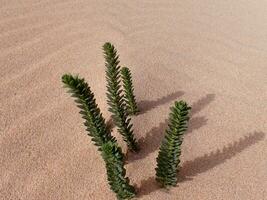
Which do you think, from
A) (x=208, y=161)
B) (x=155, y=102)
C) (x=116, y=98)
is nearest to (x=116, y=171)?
(x=116, y=98)

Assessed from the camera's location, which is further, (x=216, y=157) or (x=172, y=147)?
(x=216, y=157)

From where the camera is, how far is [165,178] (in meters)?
2.77

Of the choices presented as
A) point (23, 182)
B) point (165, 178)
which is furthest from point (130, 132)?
point (23, 182)

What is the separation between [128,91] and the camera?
10.2ft

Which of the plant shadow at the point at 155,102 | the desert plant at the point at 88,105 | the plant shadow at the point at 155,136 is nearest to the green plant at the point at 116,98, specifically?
the plant shadow at the point at 155,136

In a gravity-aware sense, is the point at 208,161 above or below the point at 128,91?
below

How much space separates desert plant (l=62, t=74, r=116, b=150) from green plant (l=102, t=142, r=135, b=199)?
18 centimetres

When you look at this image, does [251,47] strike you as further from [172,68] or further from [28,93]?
[28,93]

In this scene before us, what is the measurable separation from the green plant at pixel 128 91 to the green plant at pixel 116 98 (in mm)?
87

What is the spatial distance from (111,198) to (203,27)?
268 centimetres

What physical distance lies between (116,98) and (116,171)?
1.92 ft

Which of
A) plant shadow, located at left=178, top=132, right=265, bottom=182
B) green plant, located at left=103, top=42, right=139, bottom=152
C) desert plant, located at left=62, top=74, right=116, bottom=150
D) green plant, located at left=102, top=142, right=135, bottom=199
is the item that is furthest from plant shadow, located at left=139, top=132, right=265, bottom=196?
desert plant, located at left=62, top=74, right=116, bottom=150

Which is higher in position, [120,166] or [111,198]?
[120,166]

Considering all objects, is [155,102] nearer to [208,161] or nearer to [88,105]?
[208,161]
